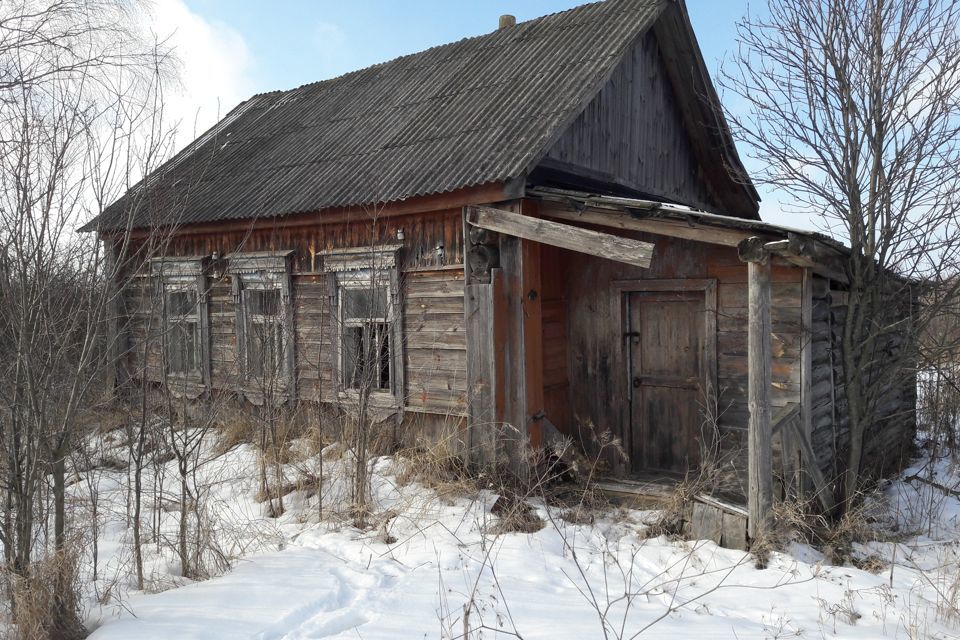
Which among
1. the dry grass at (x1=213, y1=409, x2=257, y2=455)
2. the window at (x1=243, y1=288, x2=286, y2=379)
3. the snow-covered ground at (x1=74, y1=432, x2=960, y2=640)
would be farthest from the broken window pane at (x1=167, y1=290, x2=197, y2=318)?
the snow-covered ground at (x1=74, y1=432, x2=960, y2=640)

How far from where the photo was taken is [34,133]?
14.5 ft

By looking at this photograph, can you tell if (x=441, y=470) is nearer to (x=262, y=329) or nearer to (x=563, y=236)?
(x=563, y=236)

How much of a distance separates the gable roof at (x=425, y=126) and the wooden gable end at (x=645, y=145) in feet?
1.33

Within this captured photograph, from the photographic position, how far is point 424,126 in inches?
351

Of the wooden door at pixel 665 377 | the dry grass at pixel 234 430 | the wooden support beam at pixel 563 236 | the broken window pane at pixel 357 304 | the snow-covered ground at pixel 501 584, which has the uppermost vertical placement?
the wooden support beam at pixel 563 236

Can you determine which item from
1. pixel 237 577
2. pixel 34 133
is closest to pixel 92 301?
pixel 34 133

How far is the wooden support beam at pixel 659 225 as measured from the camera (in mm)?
5789

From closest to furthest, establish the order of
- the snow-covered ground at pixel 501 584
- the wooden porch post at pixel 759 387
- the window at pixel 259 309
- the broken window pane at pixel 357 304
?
1. the snow-covered ground at pixel 501 584
2. the wooden porch post at pixel 759 387
3. the broken window pane at pixel 357 304
4. the window at pixel 259 309

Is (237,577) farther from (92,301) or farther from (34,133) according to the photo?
(34,133)

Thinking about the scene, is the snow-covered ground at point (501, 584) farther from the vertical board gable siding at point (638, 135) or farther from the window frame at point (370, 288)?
the vertical board gable siding at point (638, 135)

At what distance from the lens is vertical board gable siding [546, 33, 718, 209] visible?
8.20 m

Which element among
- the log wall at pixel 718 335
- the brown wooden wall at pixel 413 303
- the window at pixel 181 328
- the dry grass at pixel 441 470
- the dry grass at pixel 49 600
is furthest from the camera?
the window at pixel 181 328

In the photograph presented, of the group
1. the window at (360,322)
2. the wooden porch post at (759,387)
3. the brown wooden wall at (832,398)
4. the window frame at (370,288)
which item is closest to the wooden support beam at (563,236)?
the wooden porch post at (759,387)

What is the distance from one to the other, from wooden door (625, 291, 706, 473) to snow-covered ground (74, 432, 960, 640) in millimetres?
1306
